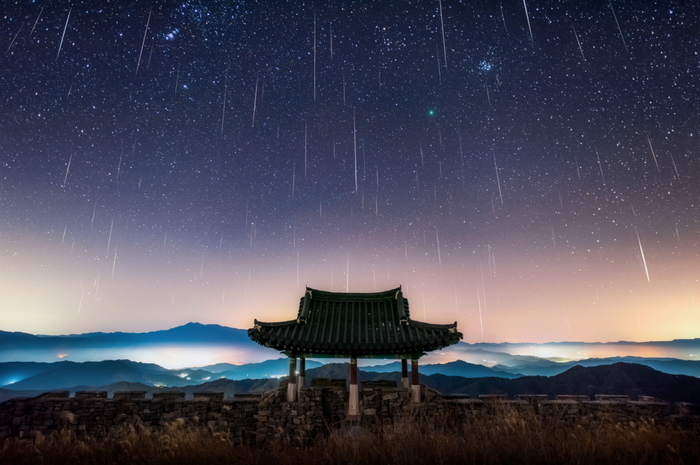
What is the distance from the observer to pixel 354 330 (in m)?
15.5

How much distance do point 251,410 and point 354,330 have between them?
16.9ft

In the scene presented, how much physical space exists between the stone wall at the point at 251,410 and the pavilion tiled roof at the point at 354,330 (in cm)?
177

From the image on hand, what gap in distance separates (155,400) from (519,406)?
13912 mm

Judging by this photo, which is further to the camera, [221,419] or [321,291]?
[321,291]

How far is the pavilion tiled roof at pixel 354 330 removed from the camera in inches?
561

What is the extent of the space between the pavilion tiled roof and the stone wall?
1769 millimetres

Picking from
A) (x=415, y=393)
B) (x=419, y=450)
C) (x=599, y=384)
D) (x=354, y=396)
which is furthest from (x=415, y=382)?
(x=599, y=384)

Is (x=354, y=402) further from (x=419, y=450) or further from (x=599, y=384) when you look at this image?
(x=599, y=384)

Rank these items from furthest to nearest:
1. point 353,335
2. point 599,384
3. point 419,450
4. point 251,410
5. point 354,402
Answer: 1. point 599,384
2. point 353,335
3. point 354,402
4. point 251,410
5. point 419,450

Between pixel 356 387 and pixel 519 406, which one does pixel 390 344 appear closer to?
pixel 356 387

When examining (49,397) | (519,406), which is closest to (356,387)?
(519,406)

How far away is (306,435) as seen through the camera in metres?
13.2

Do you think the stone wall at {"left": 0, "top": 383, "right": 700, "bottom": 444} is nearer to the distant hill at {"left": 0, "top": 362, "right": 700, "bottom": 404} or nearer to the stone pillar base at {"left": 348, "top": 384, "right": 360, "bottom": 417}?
the stone pillar base at {"left": 348, "top": 384, "right": 360, "bottom": 417}

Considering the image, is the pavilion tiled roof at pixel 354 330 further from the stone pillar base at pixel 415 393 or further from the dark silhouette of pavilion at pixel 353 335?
the stone pillar base at pixel 415 393
